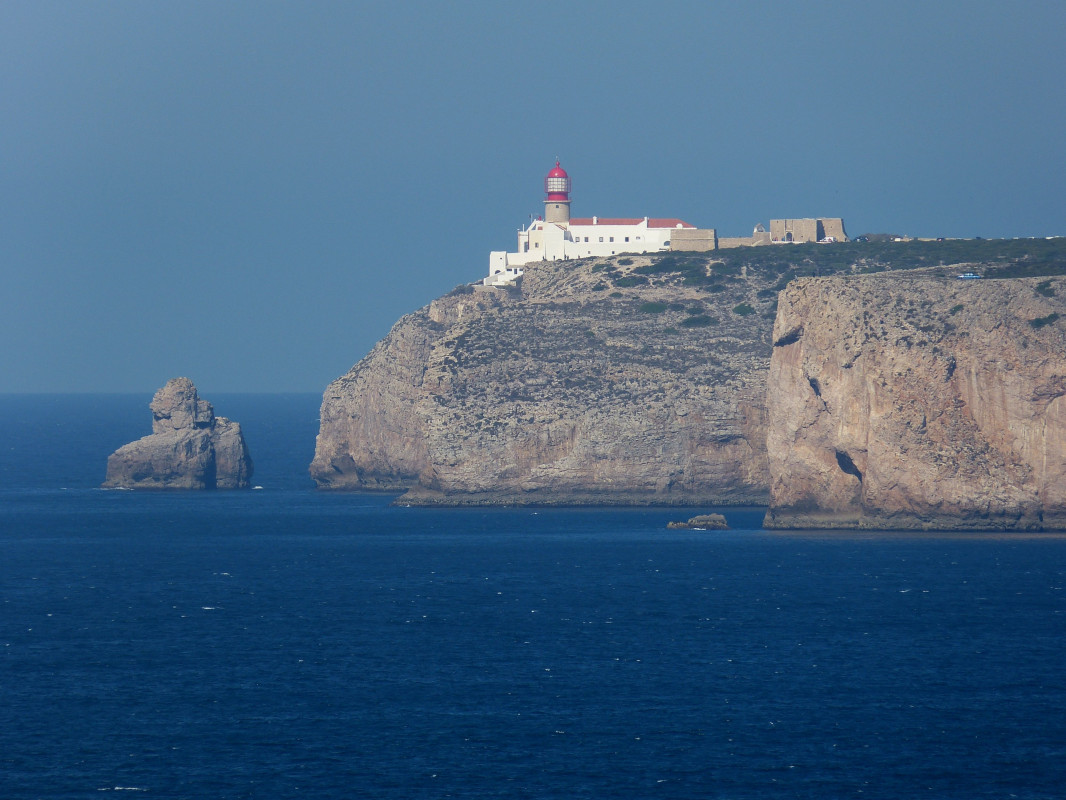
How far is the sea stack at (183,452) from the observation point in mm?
114750

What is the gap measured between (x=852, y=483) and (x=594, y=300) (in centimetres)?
3788

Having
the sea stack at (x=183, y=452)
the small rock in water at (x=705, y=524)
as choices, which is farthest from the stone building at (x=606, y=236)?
the small rock in water at (x=705, y=524)

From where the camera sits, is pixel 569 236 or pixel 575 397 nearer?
pixel 575 397

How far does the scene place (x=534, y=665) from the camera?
53.4 m

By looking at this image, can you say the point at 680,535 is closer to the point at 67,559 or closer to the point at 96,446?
the point at 67,559

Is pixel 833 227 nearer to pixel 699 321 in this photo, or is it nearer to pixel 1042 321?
pixel 699 321

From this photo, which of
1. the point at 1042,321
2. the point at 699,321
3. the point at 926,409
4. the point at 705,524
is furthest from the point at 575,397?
the point at 1042,321

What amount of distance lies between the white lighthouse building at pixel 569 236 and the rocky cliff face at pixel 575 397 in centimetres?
737

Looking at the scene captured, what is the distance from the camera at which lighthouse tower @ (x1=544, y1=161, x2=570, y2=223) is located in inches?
5295

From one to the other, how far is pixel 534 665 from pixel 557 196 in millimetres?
86051

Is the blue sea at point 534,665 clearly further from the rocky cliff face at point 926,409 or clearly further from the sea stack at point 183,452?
the sea stack at point 183,452

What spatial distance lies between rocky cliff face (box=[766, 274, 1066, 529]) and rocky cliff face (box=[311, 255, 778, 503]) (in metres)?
14.7

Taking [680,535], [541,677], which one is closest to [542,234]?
[680,535]

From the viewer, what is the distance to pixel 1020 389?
79.0m
